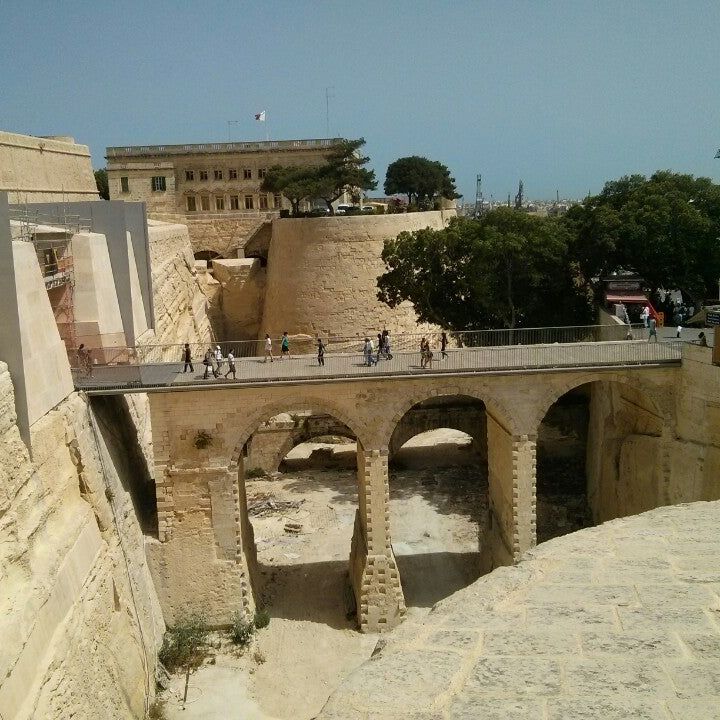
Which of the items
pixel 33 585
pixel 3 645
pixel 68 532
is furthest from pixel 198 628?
pixel 3 645

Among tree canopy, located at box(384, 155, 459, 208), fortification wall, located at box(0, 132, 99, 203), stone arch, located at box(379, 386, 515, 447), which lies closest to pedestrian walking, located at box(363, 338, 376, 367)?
stone arch, located at box(379, 386, 515, 447)

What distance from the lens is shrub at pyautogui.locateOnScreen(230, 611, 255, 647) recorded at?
1780cm

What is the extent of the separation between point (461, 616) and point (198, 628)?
15303mm

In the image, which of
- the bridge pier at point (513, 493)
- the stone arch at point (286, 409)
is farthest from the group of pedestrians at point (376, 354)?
the bridge pier at point (513, 493)

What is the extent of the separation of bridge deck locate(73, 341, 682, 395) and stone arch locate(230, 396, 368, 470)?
668mm

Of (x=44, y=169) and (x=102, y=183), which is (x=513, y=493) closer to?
(x=44, y=169)

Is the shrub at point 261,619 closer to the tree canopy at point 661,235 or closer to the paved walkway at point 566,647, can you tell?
the paved walkway at point 566,647

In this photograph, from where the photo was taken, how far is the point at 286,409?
18.0m

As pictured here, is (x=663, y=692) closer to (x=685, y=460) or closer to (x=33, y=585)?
(x=33, y=585)

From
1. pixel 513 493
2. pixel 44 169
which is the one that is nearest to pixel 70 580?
pixel 513 493

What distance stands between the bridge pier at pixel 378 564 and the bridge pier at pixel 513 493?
3038 millimetres

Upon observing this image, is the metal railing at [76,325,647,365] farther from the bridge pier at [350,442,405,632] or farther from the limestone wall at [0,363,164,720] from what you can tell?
the bridge pier at [350,442,405,632]

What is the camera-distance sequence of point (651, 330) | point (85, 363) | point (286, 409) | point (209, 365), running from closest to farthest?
point (85, 363) < point (286, 409) < point (209, 365) < point (651, 330)

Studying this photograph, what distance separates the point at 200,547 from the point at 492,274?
588 inches
